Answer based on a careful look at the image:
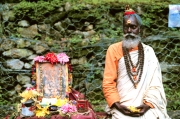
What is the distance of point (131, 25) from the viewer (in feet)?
13.1

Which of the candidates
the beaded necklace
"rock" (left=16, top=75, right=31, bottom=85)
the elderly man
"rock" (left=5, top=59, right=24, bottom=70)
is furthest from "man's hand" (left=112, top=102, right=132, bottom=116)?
"rock" (left=5, top=59, right=24, bottom=70)

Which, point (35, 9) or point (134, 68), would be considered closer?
point (134, 68)

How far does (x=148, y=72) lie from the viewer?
159 inches

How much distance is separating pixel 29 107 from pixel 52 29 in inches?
91.3

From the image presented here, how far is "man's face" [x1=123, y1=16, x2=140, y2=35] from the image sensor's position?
13.0 feet

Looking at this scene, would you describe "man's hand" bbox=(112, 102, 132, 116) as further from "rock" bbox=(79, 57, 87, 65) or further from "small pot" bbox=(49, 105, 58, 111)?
"rock" bbox=(79, 57, 87, 65)

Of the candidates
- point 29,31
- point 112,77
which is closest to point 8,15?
point 29,31

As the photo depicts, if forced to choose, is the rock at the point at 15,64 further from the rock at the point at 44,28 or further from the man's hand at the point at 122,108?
the man's hand at the point at 122,108

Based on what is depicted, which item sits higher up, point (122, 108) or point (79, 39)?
point (79, 39)

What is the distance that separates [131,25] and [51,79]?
1.10m

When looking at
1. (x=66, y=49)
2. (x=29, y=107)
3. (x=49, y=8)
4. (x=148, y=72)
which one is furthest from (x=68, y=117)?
(x=49, y=8)

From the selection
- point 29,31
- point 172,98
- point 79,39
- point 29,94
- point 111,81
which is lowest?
point 172,98

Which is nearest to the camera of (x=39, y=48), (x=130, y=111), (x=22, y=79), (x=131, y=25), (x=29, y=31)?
(x=130, y=111)

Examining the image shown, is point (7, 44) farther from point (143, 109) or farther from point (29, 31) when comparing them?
point (143, 109)
